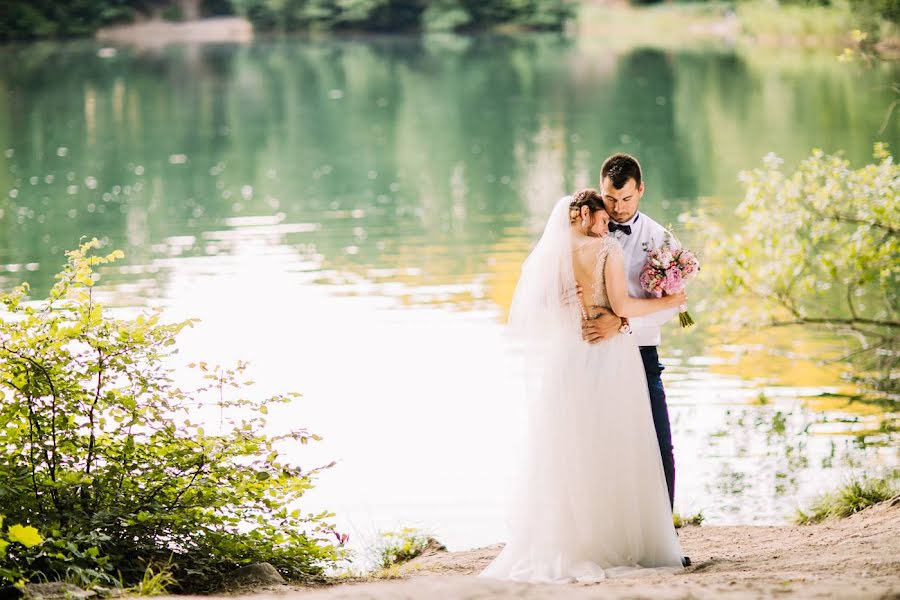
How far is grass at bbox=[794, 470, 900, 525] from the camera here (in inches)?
242

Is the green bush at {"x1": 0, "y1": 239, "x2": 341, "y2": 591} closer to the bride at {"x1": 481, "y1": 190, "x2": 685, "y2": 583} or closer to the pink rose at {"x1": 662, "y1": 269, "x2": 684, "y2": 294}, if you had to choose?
the bride at {"x1": 481, "y1": 190, "x2": 685, "y2": 583}

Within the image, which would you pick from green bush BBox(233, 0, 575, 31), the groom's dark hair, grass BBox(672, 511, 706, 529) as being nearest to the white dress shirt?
the groom's dark hair

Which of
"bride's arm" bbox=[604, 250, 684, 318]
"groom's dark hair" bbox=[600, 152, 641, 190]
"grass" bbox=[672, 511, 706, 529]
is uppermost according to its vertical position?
"groom's dark hair" bbox=[600, 152, 641, 190]

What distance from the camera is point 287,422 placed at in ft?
29.0

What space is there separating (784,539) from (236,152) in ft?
70.3

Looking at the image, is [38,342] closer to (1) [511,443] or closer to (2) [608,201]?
(2) [608,201]

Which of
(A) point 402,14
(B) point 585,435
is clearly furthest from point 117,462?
(A) point 402,14

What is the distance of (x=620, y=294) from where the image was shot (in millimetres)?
4891

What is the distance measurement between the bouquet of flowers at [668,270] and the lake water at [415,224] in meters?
2.30

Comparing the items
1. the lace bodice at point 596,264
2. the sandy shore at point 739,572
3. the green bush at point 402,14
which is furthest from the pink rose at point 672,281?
the green bush at point 402,14

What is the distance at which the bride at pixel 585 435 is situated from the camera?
4934 mm

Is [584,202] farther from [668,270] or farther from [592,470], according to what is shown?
[592,470]

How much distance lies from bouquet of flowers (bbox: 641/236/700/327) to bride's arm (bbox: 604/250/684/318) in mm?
74

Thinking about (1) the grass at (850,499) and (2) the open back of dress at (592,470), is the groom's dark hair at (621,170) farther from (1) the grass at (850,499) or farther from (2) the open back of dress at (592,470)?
(1) the grass at (850,499)
